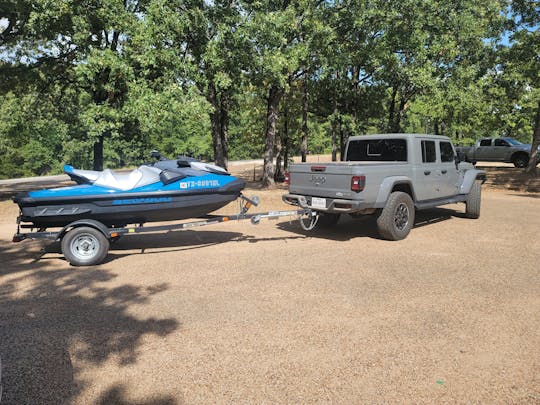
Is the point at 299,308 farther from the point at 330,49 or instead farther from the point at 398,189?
the point at 330,49

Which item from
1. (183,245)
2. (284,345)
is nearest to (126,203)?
(183,245)

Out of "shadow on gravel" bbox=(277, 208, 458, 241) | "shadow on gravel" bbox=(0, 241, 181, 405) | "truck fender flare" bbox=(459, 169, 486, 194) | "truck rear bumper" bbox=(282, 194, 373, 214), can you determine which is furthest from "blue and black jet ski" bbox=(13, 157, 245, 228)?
"truck fender flare" bbox=(459, 169, 486, 194)

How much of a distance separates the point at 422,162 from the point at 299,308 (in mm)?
5043

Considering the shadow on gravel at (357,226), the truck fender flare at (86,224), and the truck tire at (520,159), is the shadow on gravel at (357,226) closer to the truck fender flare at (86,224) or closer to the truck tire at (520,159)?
the truck fender flare at (86,224)

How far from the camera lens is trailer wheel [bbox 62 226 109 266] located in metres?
5.82

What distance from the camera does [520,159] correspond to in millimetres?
23656

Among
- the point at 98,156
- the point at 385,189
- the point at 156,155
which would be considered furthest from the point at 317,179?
the point at 98,156

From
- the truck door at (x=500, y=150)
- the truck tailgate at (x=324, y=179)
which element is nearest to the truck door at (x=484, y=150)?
the truck door at (x=500, y=150)

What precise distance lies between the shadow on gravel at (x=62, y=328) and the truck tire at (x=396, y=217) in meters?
4.26

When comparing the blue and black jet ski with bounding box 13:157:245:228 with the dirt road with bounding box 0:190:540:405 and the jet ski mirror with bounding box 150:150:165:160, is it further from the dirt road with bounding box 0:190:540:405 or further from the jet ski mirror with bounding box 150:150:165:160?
the dirt road with bounding box 0:190:540:405

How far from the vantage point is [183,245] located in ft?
23.8

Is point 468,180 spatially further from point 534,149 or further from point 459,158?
point 534,149

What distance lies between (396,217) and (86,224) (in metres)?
5.46

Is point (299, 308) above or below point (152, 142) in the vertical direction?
below
